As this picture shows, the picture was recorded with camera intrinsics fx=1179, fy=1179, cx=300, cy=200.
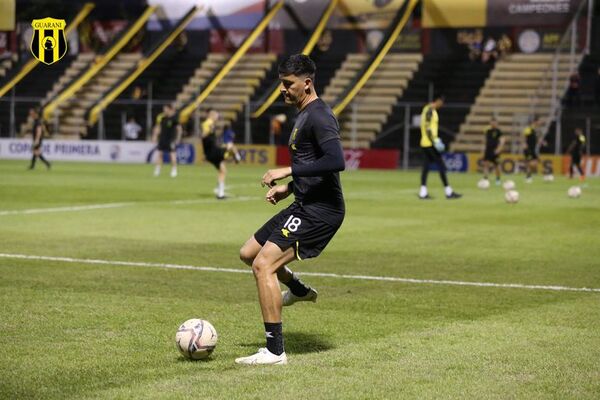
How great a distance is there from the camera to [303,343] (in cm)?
966

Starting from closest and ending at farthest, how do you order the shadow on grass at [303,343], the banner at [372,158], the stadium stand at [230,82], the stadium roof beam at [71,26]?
the shadow on grass at [303,343] → the banner at [372,158] → the stadium roof beam at [71,26] → the stadium stand at [230,82]

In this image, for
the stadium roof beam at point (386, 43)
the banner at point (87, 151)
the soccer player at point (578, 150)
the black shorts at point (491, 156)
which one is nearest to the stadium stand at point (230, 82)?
the banner at point (87, 151)

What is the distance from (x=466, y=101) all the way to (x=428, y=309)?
141ft

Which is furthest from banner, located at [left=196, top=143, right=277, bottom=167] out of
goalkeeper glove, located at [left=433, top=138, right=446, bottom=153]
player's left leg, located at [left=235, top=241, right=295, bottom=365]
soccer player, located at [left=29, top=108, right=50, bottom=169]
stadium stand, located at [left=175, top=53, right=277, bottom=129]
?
player's left leg, located at [left=235, top=241, right=295, bottom=365]

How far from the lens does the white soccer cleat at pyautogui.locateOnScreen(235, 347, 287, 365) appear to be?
8602mm

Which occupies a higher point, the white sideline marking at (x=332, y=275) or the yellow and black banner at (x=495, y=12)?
the yellow and black banner at (x=495, y=12)

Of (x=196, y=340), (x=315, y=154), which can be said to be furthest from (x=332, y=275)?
(x=196, y=340)

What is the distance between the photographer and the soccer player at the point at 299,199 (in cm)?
877

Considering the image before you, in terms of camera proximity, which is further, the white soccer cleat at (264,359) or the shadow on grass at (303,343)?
the shadow on grass at (303,343)

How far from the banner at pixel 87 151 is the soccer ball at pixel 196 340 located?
152 feet

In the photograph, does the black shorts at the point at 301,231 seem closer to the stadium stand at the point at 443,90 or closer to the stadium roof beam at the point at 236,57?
the stadium stand at the point at 443,90

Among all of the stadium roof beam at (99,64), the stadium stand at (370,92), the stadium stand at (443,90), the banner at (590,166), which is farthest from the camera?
the stadium roof beam at (99,64)

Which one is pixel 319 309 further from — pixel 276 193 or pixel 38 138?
pixel 38 138

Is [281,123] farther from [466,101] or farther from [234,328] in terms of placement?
[234,328]
